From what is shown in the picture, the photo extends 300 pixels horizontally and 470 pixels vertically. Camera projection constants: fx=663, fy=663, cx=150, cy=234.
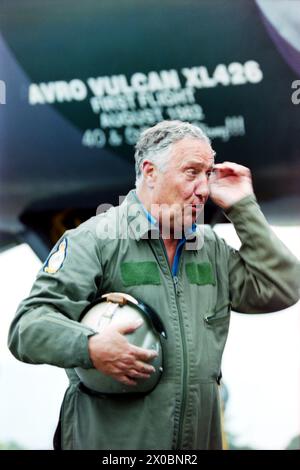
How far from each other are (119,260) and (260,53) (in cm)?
110

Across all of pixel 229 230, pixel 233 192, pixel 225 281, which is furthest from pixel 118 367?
pixel 229 230

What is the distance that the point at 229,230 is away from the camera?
2.04 m

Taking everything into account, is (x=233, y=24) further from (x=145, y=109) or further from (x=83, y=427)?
(x=83, y=427)

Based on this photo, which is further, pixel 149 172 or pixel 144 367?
pixel 149 172

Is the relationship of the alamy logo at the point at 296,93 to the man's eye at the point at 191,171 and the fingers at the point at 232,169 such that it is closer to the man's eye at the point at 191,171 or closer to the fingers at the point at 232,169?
the fingers at the point at 232,169

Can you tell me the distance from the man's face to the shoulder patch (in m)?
0.22

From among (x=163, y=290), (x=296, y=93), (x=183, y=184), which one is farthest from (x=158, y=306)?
(x=296, y=93)

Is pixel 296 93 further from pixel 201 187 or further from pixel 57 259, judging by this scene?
pixel 57 259

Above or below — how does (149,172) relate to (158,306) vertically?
above

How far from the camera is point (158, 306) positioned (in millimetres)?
1408

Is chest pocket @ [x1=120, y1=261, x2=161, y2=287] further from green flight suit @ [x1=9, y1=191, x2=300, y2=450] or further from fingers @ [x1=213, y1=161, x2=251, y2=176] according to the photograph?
fingers @ [x1=213, y1=161, x2=251, y2=176]

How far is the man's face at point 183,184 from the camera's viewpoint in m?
1.47

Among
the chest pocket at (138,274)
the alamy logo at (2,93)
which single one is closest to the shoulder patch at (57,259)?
the chest pocket at (138,274)

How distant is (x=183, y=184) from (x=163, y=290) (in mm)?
240
